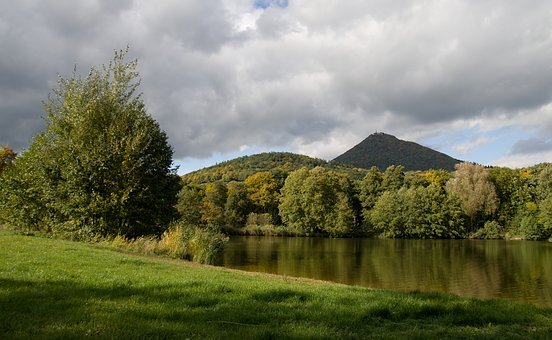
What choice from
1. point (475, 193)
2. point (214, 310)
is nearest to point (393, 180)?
point (475, 193)

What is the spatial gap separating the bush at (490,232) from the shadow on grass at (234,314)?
6933 cm

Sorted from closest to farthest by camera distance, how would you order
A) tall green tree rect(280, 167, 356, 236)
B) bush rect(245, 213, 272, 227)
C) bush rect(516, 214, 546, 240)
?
bush rect(516, 214, 546, 240) → tall green tree rect(280, 167, 356, 236) → bush rect(245, 213, 272, 227)

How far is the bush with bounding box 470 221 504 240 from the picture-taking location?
71500 millimetres

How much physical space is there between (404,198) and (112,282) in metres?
68.7

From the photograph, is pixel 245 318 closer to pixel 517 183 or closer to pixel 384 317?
pixel 384 317

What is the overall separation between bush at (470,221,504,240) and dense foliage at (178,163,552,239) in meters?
0.15

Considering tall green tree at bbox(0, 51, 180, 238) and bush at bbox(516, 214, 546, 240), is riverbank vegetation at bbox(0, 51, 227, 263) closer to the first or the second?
tall green tree at bbox(0, 51, 180, 238)

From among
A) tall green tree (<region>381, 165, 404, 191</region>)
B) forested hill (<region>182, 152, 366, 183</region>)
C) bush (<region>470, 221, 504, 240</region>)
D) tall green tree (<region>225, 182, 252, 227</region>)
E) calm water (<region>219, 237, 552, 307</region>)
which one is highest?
forested hill (<region>182, 152, 366, 183</region>)

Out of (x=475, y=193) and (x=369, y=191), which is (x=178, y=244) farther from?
(x=475, y=193)

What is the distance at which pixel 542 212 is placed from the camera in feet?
218

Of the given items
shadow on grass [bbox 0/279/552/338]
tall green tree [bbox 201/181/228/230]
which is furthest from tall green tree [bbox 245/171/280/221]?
shadow on grass [bbox 0/279/552/338]

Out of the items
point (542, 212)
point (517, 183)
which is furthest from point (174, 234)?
point (517, 183)

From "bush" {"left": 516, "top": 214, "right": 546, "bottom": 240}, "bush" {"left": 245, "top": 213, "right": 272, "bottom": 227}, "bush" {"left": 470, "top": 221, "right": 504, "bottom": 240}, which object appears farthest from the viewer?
"bush" {"left": 245, "top": 213, "right": 272, "bottom": 227}

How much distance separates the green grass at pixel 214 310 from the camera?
19.8 ft
